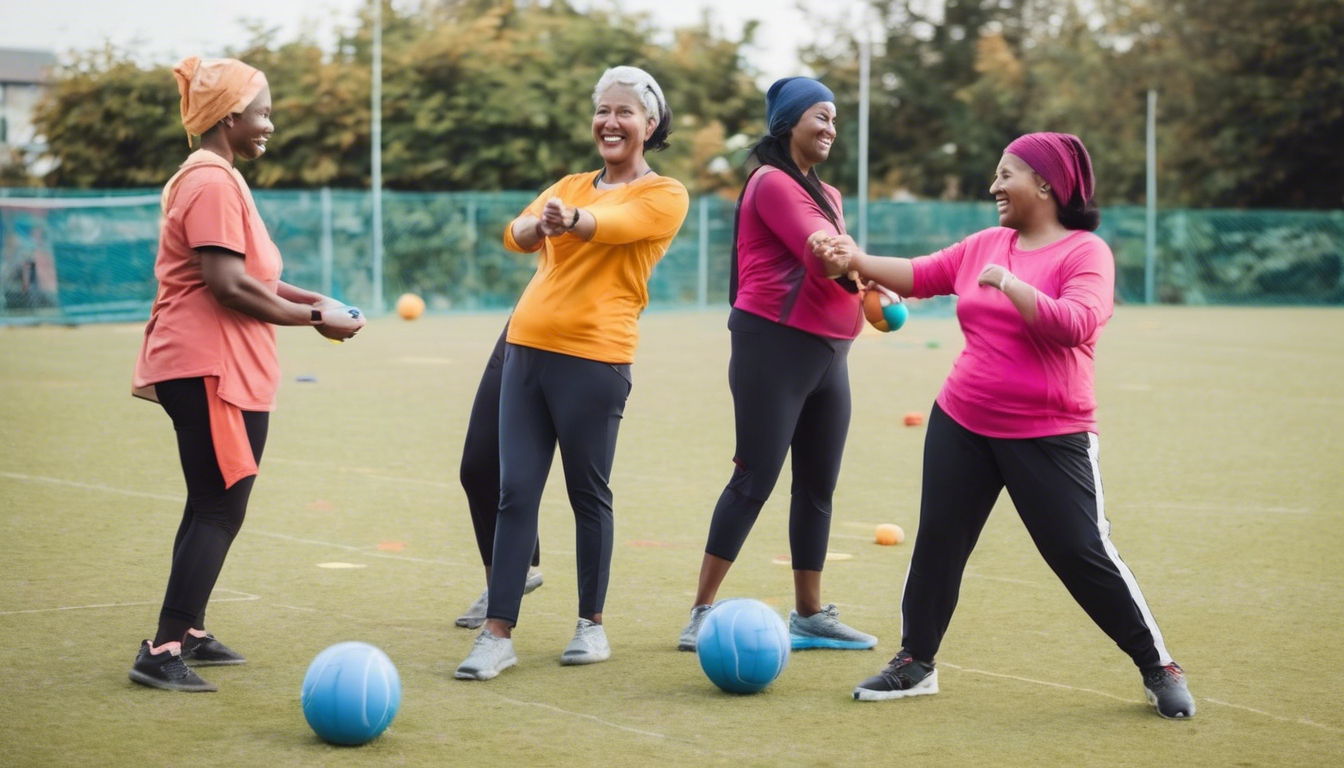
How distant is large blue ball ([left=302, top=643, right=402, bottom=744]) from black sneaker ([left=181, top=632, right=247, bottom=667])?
1.00 m

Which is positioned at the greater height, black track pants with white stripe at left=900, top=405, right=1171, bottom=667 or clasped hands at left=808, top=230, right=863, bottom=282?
clasped hands at left=808, top=230, right=863, bottom=282

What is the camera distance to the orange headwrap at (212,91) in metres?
5.38

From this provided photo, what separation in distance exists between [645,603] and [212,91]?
2.77 metres

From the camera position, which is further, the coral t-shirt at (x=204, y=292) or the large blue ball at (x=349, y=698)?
the coral t-shirt at (x=204, y=292)

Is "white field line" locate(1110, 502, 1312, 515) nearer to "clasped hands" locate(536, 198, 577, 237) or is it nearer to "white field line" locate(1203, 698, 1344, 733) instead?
"white field line" locate(1203, 698, 1344, 733)

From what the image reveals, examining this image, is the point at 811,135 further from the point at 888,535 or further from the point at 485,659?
the point at 888,535

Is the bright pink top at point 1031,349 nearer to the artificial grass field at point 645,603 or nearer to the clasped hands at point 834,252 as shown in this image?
the clasped hands at point 834,252

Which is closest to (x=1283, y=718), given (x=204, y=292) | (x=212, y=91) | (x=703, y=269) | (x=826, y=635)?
(x=826, y=635)

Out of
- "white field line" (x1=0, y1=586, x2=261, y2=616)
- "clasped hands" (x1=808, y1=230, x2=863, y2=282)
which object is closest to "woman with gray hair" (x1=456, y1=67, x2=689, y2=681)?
"clasped hands" (x1=808, y1=230, x2=863, y2=282)

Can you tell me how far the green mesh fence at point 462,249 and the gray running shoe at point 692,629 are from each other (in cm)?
2240


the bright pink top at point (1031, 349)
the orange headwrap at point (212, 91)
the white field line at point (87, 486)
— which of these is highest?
the orange headwrap at point (212, 91)

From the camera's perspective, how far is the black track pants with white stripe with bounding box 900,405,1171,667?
16.7ft

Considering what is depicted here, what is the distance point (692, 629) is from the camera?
6.08 meters

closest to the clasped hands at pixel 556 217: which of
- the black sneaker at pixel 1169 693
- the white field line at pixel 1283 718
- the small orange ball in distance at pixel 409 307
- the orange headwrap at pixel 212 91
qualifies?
the orange headwrap at pixel 212 91
